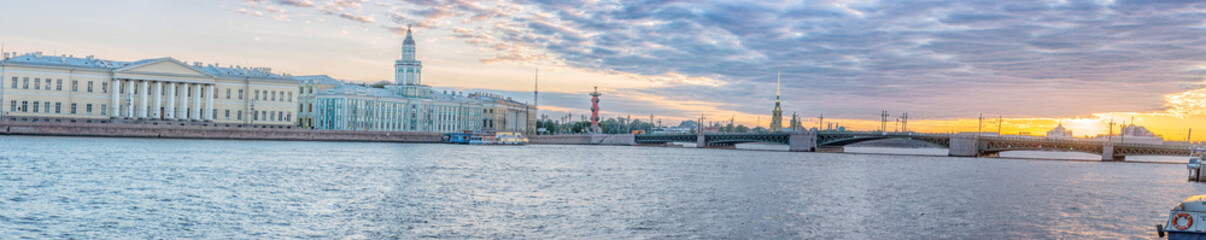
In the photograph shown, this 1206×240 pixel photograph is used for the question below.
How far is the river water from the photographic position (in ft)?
68.3

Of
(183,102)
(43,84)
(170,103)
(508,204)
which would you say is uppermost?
(43,84)

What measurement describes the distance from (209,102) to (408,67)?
41.9 m

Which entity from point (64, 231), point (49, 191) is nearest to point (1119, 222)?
point (64, 231)

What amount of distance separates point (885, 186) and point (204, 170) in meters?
27.8

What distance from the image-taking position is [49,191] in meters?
27.1

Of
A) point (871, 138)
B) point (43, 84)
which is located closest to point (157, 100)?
point (43, 84)

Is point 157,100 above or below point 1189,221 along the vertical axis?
above

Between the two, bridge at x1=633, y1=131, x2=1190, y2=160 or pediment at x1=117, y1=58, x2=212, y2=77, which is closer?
pediment at x1=117, y1=58, x2=212, y2=77

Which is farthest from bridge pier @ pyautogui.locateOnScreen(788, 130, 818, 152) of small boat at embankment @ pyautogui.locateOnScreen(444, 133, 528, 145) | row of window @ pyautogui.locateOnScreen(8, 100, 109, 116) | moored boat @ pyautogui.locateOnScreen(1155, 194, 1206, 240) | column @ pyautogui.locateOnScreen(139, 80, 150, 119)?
moored boat @ pyautogui.locateOnScreen(1155, 194, 1206, 240)

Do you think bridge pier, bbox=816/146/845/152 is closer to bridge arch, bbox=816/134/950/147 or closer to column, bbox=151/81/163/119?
bridge arch, bbox=816/134/950/147

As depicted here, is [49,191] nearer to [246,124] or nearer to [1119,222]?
[1119,222]

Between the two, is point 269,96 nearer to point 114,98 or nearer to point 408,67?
point 114,98

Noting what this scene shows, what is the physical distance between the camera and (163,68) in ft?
297

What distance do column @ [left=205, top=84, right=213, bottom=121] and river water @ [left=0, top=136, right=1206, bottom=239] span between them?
47.5m
